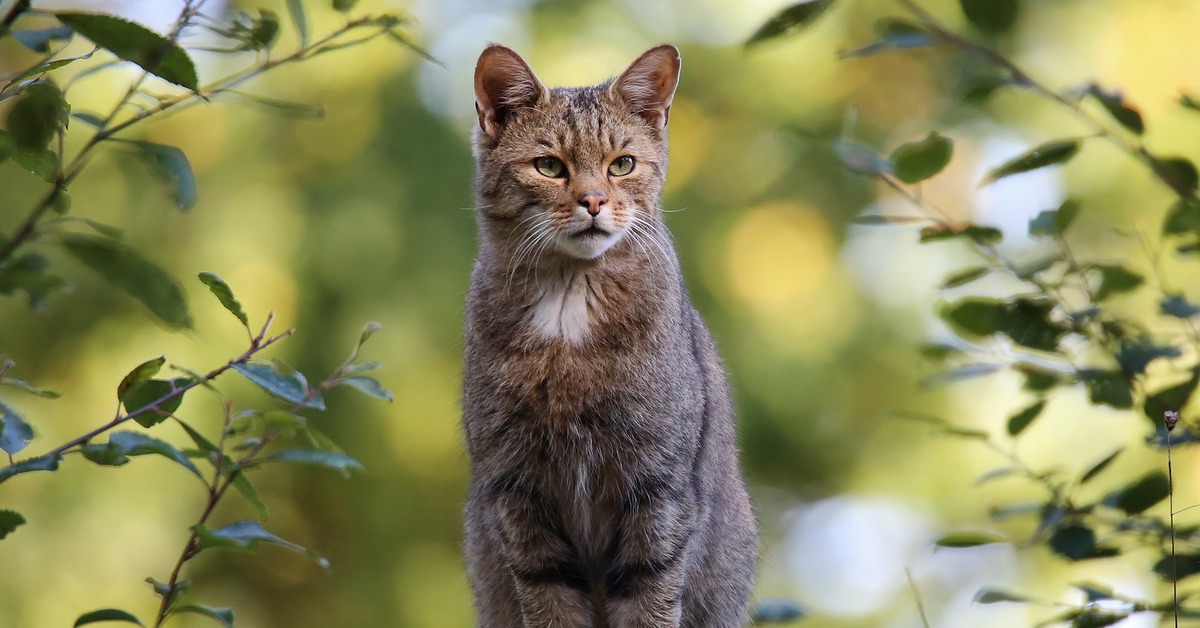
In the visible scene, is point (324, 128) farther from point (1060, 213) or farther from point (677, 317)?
point (1060, 213)

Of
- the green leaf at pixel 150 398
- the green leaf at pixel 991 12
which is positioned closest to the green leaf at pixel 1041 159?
the green leaf at pixel 991 12

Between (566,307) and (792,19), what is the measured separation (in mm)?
1712

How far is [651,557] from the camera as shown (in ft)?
→ 11.3

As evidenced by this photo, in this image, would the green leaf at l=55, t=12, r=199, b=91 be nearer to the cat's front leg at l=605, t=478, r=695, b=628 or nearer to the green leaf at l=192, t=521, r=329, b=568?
the green leaf at l=192, t=521, r=329, b=568

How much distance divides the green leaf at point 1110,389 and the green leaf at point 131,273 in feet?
6.34

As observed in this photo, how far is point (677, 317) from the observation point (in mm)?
3707

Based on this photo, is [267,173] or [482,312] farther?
[267,173]

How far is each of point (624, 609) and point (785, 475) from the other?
11.2ft

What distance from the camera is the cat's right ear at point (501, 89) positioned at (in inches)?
145

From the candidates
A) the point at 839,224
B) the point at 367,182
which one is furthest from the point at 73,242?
the point at 839,224

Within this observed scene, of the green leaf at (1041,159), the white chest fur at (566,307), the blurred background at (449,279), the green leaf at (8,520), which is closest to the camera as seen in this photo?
the green leaf at (8,520)

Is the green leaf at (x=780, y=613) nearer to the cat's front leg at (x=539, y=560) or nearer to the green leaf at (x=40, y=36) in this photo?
the cat's front leg at (x=539, y=560)

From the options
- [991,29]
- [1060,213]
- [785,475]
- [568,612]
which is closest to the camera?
[991,29]

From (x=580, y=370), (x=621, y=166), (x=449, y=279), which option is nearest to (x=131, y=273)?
(x=580, y=370)
